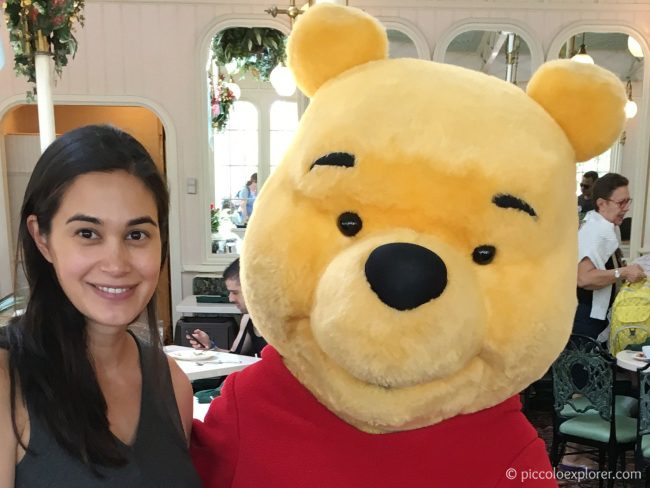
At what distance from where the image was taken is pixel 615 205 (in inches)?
143

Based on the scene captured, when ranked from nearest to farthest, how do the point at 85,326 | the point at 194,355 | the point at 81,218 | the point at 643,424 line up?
the point at 81,218 → the point at 85,326 → the point at 643,424 → the point at 194,355

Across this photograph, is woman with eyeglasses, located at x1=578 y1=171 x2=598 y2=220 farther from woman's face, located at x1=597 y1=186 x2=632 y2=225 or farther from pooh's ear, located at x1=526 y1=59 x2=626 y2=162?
pooh's ear, located at x1=526 y1=59 x2=626 y2=162

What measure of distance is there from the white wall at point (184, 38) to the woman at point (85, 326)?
13.7ft

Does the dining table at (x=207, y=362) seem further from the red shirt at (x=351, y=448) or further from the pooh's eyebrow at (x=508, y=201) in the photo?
the pooh's eyebrow at (x=508, y=201)


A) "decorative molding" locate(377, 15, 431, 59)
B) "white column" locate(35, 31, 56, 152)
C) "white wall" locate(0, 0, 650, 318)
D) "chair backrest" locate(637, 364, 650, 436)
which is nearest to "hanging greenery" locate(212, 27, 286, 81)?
"white wall" locate(0, 0, 650, 318)

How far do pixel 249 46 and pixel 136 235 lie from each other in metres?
4.49

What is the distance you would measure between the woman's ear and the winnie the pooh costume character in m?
0.43

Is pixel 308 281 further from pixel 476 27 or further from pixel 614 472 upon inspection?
pixel 476 27

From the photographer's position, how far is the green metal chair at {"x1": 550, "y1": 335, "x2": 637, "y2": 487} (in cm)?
309

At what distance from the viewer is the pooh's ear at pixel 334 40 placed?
0.99 meters

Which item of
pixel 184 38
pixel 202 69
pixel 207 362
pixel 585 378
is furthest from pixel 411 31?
pixel 207 362

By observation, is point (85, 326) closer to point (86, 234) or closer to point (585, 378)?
point (86, 234)

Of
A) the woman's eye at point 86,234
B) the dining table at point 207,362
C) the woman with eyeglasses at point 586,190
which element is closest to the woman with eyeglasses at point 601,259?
the woman with eyeglasses at point 586,190

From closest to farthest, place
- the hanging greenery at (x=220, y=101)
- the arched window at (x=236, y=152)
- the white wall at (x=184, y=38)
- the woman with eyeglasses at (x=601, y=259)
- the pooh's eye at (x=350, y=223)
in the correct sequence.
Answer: the pooh's eye at (x=350, y=223) → the woman with eyeglasses at (x=601, y=259) → the white wall at (x=184, y=38) → the hanging greenery at (x=220, y=101) → the arched window at (x=236, y=152)
